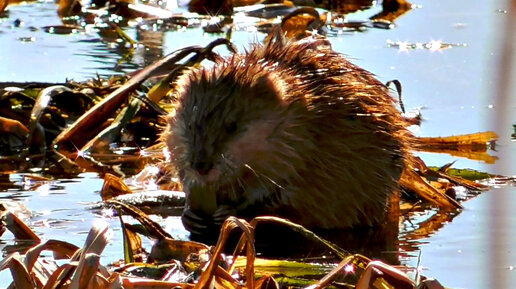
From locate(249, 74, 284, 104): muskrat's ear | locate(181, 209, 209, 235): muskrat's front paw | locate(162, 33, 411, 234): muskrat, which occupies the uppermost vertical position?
locate(249, 74, 284, 104): muskrat's ear

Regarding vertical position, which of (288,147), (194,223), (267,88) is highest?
(267,88)

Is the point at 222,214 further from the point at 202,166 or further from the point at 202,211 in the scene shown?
the point at 202,166

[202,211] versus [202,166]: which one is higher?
A: [202,166]

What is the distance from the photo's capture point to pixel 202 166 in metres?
3.52

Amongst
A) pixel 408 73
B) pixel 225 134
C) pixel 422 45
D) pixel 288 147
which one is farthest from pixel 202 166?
pixel 422 45

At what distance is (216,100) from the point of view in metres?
3.74

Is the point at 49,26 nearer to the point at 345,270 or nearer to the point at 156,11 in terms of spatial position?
the point at 156,11

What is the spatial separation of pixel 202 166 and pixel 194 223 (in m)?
0.26

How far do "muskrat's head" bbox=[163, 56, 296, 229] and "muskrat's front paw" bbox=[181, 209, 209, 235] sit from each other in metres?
0.02

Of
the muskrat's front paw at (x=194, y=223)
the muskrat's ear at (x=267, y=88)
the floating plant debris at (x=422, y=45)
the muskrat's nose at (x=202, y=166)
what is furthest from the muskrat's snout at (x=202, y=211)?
the floating plant debris at (x=422, y=45)

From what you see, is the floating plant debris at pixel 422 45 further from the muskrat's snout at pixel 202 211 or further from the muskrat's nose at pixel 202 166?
the muskrat's nose at pixel 202 166

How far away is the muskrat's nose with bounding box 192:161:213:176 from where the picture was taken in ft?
11.6

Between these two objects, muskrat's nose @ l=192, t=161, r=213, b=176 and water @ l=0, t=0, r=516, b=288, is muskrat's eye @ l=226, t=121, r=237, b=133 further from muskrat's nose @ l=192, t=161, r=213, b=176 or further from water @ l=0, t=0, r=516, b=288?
water @ l=0, t=0, r=516, b=288

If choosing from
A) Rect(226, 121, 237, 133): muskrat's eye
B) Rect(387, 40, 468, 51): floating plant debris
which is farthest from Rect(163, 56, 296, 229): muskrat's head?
Rect(387, 40, 468, 51): floating plant debris
